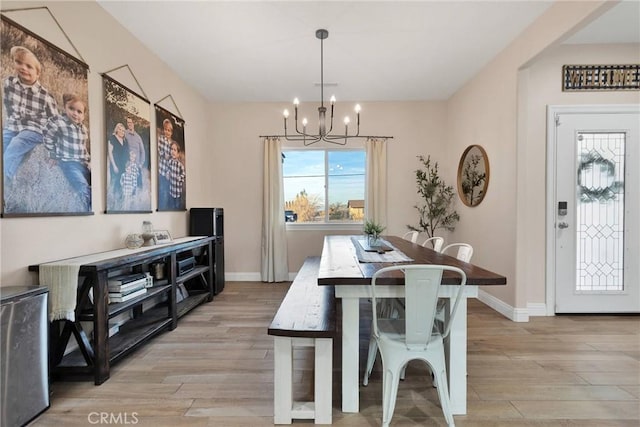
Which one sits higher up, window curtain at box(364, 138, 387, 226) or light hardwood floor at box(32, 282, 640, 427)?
window curtain at box(364, 138, 387, 226)

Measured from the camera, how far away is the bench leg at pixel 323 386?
164 cm

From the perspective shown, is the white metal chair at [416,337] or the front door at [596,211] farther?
the front door at [596,211]

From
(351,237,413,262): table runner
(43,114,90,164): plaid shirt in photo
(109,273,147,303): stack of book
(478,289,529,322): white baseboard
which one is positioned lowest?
(478,289,529,322): white baseboard

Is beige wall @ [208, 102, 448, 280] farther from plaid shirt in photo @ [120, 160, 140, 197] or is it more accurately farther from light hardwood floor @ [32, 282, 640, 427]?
light hardwood floor @ [32, 282, 640, 427]

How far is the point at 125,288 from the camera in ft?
7.65

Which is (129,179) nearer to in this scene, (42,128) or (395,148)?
(42,128)

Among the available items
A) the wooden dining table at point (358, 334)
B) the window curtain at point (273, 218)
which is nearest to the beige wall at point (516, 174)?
the wooden dining table at point (358, 334)

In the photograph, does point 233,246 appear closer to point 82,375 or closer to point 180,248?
point 180,248

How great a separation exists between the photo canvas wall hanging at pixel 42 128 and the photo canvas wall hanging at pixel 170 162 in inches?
40.8

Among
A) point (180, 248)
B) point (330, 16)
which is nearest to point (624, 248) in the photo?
point (330, 16)

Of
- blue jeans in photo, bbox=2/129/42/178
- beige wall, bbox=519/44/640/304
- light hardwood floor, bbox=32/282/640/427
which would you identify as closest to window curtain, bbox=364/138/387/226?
beige wall, bbox=519/44/640/304

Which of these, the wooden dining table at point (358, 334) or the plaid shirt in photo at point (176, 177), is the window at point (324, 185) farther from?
the wooden dining table at point (358, 334)

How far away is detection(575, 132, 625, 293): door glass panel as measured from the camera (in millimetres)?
3211

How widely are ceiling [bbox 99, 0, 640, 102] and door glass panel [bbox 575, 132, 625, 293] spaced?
108 cm
